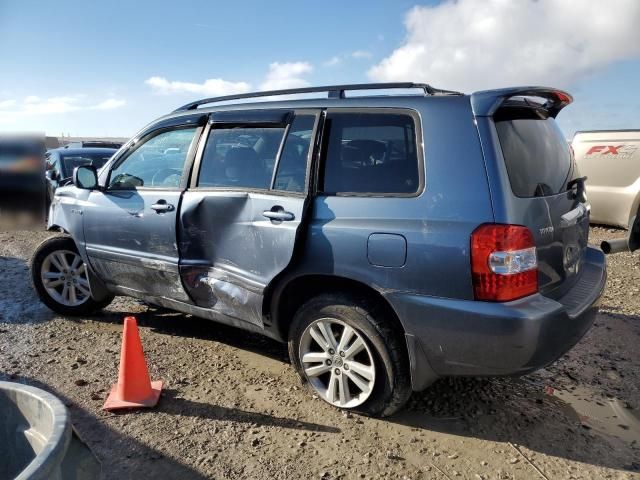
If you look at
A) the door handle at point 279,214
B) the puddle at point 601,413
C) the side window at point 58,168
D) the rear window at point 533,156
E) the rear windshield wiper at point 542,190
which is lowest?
the puddle at point 601,413

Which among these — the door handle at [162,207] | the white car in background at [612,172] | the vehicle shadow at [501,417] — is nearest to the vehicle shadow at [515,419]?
the vehicle shadow at [501,417]

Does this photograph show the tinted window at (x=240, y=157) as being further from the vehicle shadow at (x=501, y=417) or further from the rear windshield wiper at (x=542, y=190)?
the rear windshield wiper at (x=542, y=190)

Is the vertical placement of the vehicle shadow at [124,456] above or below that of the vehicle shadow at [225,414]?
below

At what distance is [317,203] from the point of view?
10.00ft

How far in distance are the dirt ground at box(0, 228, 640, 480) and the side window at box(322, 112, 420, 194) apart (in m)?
1.42

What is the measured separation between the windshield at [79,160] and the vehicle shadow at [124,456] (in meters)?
7.45

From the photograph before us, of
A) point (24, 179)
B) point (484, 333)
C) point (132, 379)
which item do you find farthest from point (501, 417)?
point (24, 179)

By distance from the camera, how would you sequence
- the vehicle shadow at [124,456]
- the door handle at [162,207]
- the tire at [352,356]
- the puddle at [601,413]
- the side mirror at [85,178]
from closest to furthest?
the vehicle shadow at [124,456] < the tire at [352,356] < the puddle at [601,413] < the door handle at [162,207] < the side mirror at [85,178]

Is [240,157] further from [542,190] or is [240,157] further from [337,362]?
[542,190]

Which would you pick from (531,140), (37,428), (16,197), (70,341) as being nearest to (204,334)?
(70,341)

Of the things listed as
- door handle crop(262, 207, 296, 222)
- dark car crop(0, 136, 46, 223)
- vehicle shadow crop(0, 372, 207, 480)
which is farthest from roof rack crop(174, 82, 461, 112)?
dark car crop(0, 136, 46, 223)

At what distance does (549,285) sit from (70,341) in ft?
12.3

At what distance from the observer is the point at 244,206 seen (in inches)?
132

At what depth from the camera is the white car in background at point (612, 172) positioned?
8.19 meters
